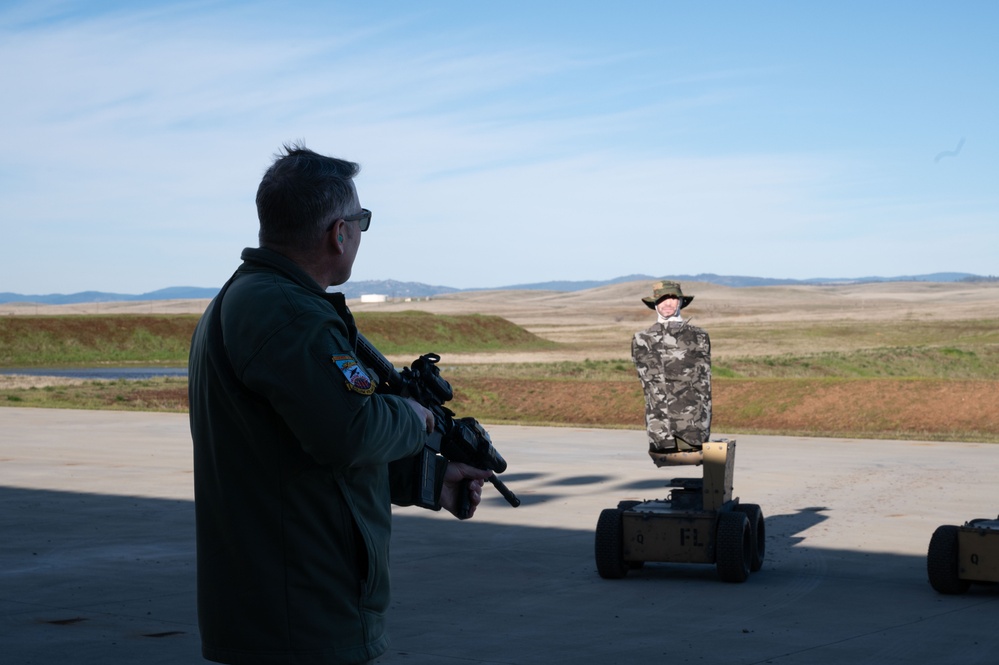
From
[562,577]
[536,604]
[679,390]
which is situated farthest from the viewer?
[679,390]

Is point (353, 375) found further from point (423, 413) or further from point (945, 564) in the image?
point (945, 564)

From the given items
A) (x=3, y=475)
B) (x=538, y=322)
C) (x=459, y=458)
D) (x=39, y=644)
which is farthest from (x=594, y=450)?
(x=538, y=322)

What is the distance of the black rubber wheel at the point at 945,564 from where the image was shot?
816 cm

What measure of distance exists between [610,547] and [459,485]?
5435 millimetres

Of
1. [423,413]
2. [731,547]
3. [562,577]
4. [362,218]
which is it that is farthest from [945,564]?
[362,218]

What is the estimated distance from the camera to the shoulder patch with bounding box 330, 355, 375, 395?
2.78m

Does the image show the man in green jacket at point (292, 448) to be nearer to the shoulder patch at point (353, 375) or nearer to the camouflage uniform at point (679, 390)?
the shoulder patch at point (353, 375)

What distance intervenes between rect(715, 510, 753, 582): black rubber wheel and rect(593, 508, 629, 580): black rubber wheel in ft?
2.33

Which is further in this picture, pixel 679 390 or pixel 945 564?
pixel 679 390

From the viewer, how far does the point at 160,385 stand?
115 ft

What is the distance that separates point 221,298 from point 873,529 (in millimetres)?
9395

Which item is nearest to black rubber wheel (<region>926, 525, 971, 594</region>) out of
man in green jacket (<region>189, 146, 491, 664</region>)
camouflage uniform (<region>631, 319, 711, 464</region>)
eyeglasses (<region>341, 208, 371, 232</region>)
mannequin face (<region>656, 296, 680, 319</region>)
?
camouflage uniform (<region>631, 319, 711, 464</region>)

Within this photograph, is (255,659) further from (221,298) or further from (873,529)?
(873,529)

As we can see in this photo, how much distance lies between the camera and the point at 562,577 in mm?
9016
